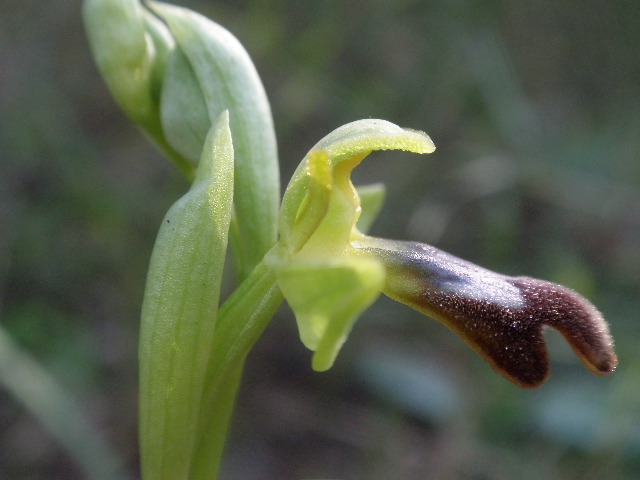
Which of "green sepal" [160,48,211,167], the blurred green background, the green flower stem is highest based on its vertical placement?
"green sepal" [160,48,211,167]

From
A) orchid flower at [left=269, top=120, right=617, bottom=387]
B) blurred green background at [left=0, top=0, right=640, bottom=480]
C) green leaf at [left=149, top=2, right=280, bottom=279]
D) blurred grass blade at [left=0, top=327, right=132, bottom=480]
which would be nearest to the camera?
orchid flower at [left=269, top=120, right=617, bottom=387]

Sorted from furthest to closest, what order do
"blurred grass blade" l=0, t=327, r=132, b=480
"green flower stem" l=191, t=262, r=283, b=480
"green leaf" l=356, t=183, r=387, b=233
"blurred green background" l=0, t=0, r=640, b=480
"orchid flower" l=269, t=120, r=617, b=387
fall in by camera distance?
"blurred green background" l=0, t=0, r=640, b=480 < "blurred grass blade" l=0, t=327, r=132, b=480 < "green leaf" l=356, t=183, r=387, b=233 < "green flower stem" l=191, t=262, r=283, b=480 < "orchid flower" l=269, t=120, r=617, b=387

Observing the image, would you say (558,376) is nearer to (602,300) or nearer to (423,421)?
(602,300)

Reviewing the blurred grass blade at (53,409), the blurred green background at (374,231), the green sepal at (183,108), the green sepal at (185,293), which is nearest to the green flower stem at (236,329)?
Result: the green sepal at (185,293)

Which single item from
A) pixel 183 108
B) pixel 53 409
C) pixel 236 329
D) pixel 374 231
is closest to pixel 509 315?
pixel 236 329

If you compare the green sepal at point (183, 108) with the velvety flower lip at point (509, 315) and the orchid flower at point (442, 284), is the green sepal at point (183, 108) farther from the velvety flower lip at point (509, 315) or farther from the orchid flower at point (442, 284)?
the velvety flower lip at point (509, 315)

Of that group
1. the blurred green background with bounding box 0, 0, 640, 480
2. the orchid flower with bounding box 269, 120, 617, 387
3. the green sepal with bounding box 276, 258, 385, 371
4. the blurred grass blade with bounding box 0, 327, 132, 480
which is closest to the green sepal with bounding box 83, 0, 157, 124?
the orchid flower with bounding box 269, 120, 617, 387

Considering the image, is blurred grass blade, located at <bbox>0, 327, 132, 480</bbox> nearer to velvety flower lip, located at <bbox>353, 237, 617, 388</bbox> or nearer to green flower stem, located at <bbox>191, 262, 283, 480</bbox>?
green flower stem, located at <bbox>191, 262, 283, 480</bbox>
